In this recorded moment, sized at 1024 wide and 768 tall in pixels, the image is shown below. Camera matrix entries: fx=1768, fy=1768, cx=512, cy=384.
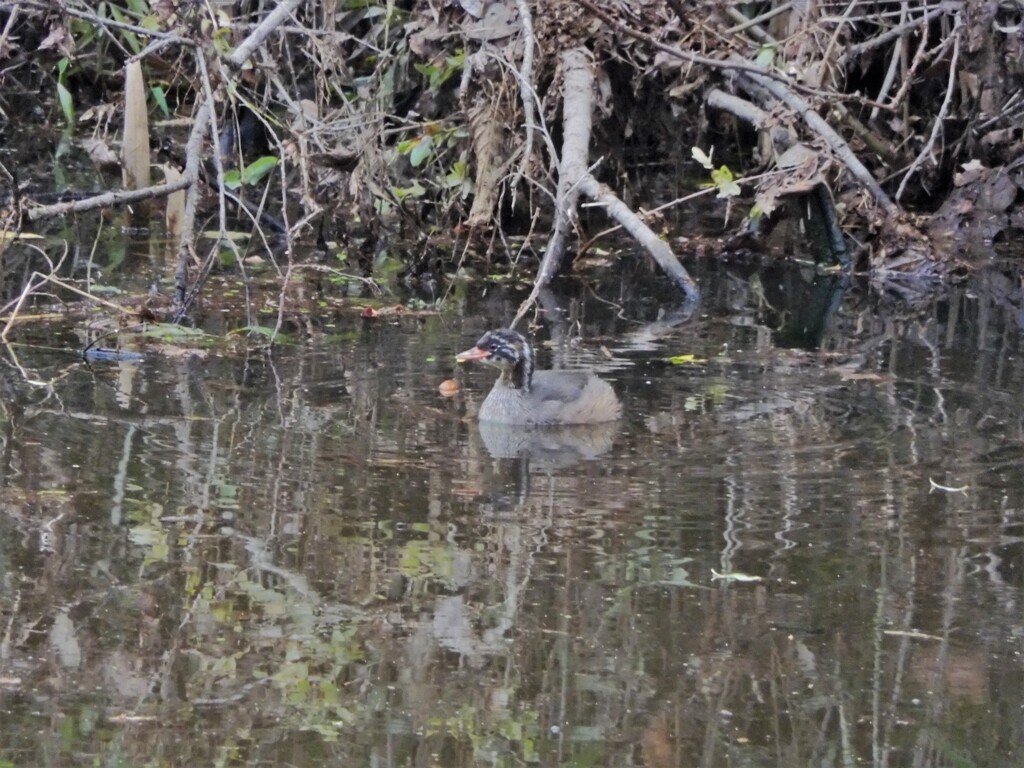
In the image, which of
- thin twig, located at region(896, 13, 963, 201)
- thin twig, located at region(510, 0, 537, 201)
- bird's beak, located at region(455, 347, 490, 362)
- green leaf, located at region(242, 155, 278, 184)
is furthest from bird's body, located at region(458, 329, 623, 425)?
thin twig, located at region(896, 13, 963, 201)

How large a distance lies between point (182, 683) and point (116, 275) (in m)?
7.05

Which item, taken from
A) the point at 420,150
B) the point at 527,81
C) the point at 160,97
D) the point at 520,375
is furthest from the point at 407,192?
the point at 160,97

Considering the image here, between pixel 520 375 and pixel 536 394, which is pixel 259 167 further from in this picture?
pixel 536 394

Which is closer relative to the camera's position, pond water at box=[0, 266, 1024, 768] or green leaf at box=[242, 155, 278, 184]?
pond water at box=[0, 266, 1024, 768]

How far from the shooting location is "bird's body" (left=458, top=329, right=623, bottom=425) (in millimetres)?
8516

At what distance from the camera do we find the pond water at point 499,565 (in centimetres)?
456

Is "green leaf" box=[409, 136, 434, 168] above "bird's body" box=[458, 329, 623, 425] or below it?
above

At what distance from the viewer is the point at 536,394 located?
8.79 metres

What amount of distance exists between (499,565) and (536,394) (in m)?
2.95

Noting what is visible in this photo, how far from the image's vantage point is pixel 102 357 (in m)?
8.91

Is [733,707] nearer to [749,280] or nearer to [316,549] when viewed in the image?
[316,549]

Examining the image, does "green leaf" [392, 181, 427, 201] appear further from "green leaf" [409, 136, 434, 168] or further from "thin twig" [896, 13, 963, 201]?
"thin twig" [896, 13, 963, 201]

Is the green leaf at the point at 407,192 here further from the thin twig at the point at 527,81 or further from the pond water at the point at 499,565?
the pond water at the point at 499,565

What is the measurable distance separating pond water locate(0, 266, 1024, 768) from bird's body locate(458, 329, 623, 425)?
0.17m
